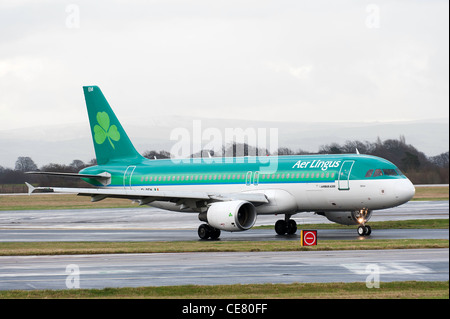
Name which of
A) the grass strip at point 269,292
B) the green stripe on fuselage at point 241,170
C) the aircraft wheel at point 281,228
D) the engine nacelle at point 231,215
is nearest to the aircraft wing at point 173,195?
the engine nacelle at point 231,215

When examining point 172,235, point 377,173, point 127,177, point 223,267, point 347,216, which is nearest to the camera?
point 223,267

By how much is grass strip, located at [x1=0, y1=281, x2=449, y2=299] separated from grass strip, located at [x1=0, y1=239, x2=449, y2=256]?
1009 cm

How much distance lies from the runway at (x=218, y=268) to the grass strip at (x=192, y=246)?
1381 millimetres

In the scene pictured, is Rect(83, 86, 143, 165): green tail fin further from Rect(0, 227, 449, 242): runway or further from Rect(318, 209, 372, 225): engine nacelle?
Rect(318, 209, 372, 225): engine nacelle

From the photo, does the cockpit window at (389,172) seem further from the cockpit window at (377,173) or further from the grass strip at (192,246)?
the grass strip at (192,246)

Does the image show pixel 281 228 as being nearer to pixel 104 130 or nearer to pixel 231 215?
pixel 231 215

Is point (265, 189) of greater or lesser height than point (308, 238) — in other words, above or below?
above

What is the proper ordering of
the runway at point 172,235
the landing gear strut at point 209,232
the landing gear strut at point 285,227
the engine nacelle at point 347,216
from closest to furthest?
the runway at point 172,235 → the landing gear strut at point 209,232 → the engine nacelle at point 347,216 → the landing gear strut at point 285,227

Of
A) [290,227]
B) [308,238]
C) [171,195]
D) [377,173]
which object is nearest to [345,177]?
[377,173]

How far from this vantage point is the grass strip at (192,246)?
1238 inches

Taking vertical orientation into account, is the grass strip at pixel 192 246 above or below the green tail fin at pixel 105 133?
below

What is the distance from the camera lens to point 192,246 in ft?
112

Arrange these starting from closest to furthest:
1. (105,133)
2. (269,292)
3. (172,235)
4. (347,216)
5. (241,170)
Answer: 1. (269,292)
2. (347,216)
3. (241,170)
4. (172,235)
5. (105,133)

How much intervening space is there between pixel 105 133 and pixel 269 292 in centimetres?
3163
